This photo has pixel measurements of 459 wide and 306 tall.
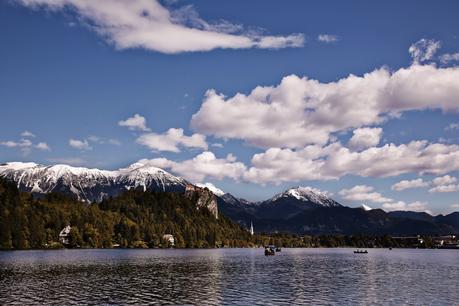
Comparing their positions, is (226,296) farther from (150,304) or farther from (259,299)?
(150,304)

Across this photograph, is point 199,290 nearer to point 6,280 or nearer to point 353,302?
point 353,302

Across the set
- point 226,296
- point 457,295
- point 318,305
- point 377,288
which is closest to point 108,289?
point 226,296

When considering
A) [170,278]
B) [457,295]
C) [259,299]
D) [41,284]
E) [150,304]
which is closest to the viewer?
[150,304]

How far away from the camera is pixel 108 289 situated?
84.5m

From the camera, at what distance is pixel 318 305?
6931cm

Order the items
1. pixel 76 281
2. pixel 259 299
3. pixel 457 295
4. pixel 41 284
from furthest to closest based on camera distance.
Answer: pixel 76 281
pixel 41 284
pixel 457 295
pixel 259 299

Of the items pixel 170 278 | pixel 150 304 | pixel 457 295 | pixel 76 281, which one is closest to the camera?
pixel 150 304

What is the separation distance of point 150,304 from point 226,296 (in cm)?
1368

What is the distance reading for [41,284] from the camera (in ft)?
294

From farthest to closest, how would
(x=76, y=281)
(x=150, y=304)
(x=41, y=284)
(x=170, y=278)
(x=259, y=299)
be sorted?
(x=170, y=278), (x=76, y=281), (x=41, y=284), (x=259, y=299), (x=150, y=304)

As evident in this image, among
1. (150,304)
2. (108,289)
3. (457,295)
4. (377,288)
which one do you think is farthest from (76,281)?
(457,295)

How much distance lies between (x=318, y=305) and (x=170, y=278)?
46243 millimetres

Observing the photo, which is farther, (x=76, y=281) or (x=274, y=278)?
(x=274, y=278)

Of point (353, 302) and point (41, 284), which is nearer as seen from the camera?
point (353, 302)
